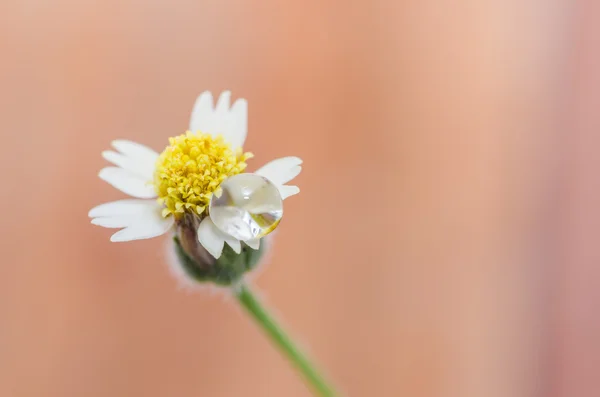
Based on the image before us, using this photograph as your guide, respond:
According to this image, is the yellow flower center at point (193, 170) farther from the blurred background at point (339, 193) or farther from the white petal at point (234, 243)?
the blurred background at point (339, 193)

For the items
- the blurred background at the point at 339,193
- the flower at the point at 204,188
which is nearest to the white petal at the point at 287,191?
the flower at the point at 204,188

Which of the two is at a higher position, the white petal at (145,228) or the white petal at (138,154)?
the white petal at (138,154)

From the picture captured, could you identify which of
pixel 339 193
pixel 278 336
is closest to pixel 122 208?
pixel 278 336

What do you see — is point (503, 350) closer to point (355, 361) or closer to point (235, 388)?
point (355, 361)

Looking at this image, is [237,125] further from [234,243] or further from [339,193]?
[339,193]

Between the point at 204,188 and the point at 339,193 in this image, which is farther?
the point at 339,193
